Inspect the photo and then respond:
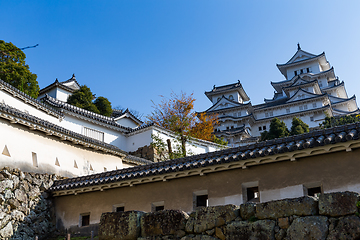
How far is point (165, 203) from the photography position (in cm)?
1320

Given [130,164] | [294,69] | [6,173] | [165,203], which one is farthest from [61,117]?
[294,69]

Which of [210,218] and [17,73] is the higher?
[17,73]

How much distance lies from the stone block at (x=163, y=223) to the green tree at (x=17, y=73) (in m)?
25.5

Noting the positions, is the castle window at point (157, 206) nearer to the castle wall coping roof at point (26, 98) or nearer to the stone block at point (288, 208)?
→ the stone block at point (288, 208)

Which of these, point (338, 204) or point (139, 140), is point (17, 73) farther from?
point (338, 204)

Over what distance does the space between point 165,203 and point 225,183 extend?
2.60 meters

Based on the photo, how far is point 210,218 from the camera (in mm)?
6848

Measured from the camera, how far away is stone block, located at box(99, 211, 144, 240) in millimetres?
7219

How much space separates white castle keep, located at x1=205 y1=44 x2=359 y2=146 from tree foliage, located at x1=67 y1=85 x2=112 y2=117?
21.5m

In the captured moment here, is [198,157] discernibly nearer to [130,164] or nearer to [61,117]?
[130,164]

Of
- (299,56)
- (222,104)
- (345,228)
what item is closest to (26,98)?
(345,228)

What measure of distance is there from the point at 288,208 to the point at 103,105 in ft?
120

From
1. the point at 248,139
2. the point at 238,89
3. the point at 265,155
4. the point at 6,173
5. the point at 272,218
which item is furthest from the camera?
the point at 238,89

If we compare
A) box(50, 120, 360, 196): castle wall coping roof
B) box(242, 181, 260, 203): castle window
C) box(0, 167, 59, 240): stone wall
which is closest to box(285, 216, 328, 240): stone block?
box(50, 120, 360, 196): castle wall coping roof
